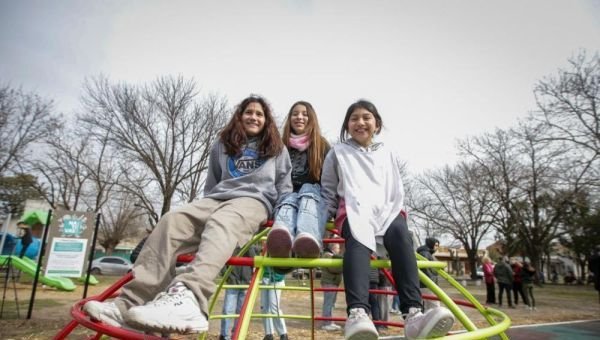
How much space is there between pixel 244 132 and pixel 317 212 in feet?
2.50

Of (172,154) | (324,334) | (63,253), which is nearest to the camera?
(324,334)

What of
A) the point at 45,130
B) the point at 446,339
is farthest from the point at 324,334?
the point at 45,130

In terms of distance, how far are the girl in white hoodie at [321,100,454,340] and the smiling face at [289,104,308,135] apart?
53 cm

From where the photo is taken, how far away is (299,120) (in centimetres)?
265

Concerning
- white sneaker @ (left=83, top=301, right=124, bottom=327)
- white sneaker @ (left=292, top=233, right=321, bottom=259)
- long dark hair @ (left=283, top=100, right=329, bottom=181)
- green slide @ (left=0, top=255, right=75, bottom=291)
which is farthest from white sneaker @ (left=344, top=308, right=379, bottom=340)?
green slide @ (left=0, top=255, right=75, bottom=291)

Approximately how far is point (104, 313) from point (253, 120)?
Answer: 1347mm

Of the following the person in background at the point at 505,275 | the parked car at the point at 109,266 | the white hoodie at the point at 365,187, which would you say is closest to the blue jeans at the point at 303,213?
the white hoodie at the point at 365,187

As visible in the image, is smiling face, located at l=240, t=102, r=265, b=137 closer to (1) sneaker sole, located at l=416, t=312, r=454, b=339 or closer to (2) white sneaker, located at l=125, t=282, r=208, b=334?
(2) white sneaker, located at l=125, t=282, r=208, b=334

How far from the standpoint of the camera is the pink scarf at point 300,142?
252cm

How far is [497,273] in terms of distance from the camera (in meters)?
9.05

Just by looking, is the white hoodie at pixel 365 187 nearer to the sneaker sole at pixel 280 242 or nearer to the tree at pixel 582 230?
the sneaker sole at pixel 280 242

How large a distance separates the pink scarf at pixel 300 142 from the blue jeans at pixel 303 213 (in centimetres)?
60

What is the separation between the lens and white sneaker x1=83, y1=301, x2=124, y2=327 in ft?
3.82

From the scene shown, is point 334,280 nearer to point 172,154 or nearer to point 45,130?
point 172,154
